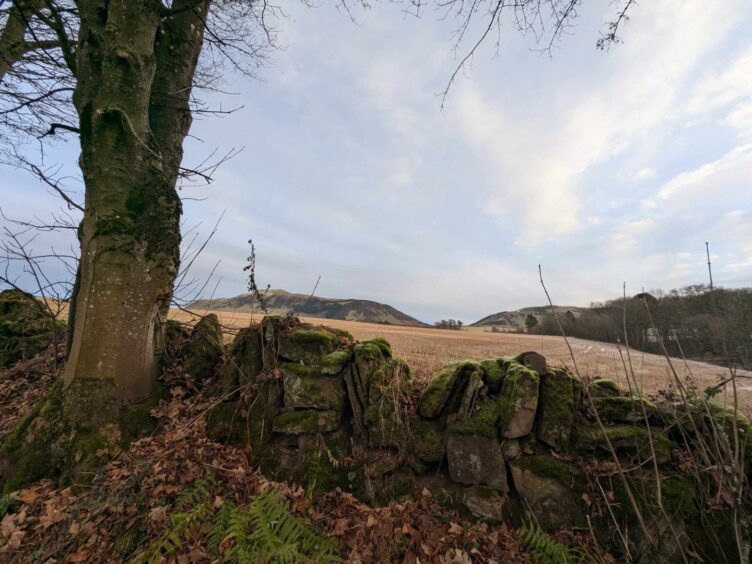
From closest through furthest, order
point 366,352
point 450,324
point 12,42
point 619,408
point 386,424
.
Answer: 1. point 619,408
2. point 386,424
3. point 366,352
4. point 12,42
5. point 450,324

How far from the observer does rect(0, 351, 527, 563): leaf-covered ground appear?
2.94 meters

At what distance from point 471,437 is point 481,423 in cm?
20

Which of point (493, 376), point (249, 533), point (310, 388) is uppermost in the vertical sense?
point (493, 376)

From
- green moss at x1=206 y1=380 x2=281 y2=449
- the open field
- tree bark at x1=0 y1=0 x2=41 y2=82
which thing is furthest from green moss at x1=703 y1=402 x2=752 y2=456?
tree bark at x1=0 y1=0 x2=41 y2=82

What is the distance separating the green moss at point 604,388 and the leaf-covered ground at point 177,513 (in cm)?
203

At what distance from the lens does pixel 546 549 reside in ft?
10.2

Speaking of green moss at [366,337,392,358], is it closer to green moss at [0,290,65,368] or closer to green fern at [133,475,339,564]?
green fern at [133,475,339,564]

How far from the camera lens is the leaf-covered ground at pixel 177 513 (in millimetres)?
2943

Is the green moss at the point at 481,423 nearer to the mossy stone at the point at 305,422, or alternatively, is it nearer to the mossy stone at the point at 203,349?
the mossy stone at the point at 305,422

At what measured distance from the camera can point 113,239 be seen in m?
4.21

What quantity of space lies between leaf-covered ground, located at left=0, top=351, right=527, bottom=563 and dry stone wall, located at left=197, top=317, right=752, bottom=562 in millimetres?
256

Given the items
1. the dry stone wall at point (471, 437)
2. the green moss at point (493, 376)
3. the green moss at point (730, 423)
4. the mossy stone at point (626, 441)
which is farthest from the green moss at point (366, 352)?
the green moss at point (730, 423)

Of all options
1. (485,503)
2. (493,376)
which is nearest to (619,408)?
(493,376)

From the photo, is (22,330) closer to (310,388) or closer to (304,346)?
(304,346)
